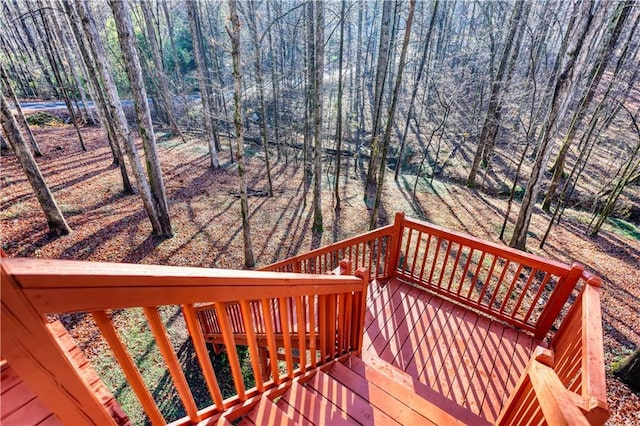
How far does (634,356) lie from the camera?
146 inches

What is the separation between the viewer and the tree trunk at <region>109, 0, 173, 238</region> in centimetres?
565

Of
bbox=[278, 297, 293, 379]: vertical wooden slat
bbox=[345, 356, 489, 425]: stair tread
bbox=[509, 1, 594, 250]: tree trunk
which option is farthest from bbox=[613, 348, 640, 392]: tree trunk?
bbox=[278, 297, 293, 379]: vertical wooden slat

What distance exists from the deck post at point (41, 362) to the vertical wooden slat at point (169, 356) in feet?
0.80

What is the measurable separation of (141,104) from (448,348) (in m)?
7.66

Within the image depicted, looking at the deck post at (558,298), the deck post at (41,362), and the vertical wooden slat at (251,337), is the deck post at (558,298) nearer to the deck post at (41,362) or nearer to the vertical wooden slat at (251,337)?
the vertical wooden slat at (251,337)

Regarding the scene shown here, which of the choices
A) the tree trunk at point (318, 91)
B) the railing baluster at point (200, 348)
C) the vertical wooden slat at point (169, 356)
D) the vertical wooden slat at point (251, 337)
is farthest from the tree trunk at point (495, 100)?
the vertical wooden slat at point (169, 356)

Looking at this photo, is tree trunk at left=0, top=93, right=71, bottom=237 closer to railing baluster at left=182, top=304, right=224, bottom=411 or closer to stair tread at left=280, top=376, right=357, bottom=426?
railing baluster at left=182, top=304, right=224, bottom=411

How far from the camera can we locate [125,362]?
1092mm

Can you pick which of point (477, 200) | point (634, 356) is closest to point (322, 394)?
point (634, 356)

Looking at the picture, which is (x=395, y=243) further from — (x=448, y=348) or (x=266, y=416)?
(x=266, y=416)

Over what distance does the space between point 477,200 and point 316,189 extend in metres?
7.26

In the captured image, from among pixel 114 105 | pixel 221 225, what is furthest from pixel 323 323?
pixel 221 225

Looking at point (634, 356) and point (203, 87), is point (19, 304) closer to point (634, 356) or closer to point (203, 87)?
point (634, 356)

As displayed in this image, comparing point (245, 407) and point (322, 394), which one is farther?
point (322, 394)
